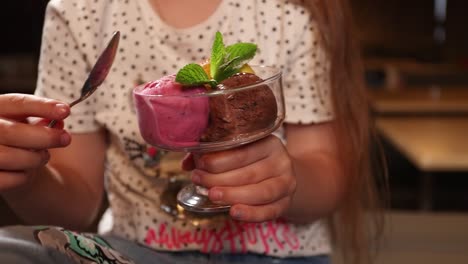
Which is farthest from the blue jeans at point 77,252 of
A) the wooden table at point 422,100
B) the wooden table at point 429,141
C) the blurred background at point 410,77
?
the wooden table at point 422,100

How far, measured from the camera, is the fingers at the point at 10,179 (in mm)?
684

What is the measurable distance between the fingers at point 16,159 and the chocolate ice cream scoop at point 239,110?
169 millimetres

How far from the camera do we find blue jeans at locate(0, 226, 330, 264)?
0.57m

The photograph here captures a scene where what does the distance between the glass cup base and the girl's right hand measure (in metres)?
0.12

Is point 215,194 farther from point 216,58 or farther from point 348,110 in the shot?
point 348,110

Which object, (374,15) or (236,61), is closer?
(236,61)

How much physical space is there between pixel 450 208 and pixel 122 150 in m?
2.06

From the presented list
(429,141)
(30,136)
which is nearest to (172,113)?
(30,136)

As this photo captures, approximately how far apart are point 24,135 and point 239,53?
0.69ft

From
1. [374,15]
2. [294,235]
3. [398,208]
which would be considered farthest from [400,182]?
[294,235]

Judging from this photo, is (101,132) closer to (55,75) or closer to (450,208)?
(55,75)

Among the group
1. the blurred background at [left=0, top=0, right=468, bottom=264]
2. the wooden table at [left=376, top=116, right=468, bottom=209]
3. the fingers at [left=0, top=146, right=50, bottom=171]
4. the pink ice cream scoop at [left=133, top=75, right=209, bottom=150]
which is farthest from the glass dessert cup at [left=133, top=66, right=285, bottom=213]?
the blurred background at [left=0, top=0, right=468, bottom=264]

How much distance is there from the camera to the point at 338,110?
37.1 inches

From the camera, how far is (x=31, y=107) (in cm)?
66
